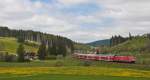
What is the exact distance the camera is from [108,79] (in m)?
63.3

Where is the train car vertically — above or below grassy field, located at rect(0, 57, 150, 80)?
above

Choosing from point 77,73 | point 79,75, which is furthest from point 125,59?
point 79,75

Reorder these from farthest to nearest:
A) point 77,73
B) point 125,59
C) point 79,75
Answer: point 125,59 < point 77,73 < point 79,75

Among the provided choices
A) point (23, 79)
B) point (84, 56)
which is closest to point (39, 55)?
point (84, 56)

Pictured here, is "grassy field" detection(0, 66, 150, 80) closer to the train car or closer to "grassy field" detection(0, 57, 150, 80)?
"grassy field" detection(0, 57, 150, 80)

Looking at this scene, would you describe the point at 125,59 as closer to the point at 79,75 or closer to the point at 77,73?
the point at 77,73

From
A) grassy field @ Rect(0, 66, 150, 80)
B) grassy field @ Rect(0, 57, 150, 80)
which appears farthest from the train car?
grassy field @ Rect(0, 66, 150, 80)

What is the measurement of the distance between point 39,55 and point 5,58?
1259 inches

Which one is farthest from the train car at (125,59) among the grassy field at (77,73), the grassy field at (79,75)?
the grassy field at (79,75)

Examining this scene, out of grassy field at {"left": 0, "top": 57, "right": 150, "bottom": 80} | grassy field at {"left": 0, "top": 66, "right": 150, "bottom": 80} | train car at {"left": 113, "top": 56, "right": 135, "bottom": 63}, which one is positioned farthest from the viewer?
train car at {"left": 113, "top": 56, "right": 135, "bottom": 63}

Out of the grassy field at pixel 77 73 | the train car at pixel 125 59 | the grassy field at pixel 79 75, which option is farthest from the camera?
the train car at pixel 125 59

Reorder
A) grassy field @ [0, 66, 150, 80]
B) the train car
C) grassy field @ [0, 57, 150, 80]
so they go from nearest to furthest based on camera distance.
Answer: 1. grassy field @ [0, 66, 150, 80]
2. grassy field @ [0, 57, 150, 80]
3. the train car

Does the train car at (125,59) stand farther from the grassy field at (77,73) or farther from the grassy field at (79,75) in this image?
the grassy field at (79,75)

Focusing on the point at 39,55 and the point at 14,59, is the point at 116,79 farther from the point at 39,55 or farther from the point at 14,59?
the point at 39,55
